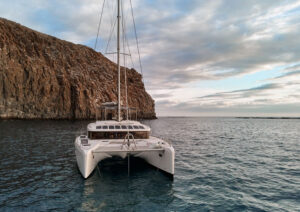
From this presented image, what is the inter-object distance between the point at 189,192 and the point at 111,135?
6507 mm

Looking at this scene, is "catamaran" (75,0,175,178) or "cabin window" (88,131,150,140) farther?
"cabin window" (88,131,150,140)

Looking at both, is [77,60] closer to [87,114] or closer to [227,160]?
[87,114]

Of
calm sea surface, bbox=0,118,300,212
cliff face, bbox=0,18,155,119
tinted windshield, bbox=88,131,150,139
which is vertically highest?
cliff face, bbox=0,18,155,119

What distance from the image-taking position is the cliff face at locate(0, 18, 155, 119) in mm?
58844

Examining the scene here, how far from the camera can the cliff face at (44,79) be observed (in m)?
58.8

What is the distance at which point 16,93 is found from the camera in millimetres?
59750

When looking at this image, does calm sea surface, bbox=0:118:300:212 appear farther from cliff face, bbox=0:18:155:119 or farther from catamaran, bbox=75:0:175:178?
cliff face, bbox=0:18:155:119

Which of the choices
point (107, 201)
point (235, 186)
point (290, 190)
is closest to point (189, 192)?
point (235, 186)

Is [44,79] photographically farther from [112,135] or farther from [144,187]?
[144,187]

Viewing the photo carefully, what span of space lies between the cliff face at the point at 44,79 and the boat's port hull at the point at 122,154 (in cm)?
5814

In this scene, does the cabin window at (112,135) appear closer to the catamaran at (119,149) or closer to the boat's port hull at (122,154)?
the catamaran at (119,149)

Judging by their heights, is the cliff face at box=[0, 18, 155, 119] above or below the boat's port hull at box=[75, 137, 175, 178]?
above

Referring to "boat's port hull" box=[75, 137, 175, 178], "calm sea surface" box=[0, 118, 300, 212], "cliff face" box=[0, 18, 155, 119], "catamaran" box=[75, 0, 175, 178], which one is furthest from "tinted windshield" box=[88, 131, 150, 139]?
"cliff face" box=[0, 18, 155, 119]

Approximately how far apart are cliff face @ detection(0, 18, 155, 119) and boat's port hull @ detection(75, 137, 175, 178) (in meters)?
58.1
